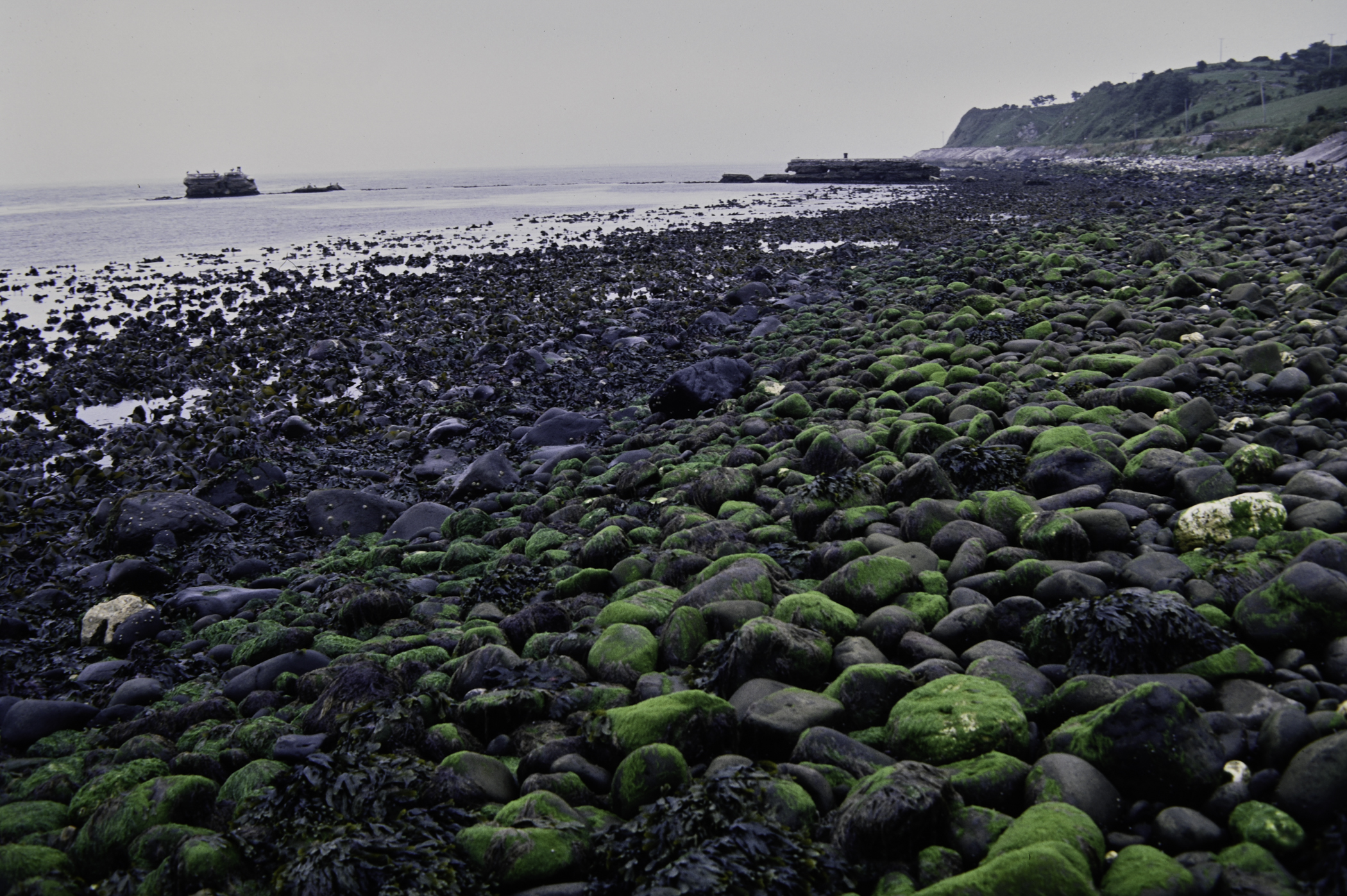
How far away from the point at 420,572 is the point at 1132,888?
5324 millimetres

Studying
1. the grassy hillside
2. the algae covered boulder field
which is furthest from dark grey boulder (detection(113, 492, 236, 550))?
the grassy hillside

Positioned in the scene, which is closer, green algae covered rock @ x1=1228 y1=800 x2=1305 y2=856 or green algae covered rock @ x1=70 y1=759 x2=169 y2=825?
green algae covered rock @ x1=1228 y1=800 x2=1305 y2=856

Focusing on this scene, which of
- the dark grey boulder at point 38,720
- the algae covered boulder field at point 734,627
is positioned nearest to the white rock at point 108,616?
the algae covered boulder field at point 734,627

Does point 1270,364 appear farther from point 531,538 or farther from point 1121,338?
point 531,538

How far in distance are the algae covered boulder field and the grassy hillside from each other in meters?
60.9

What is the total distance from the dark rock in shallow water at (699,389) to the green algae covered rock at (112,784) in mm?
6784

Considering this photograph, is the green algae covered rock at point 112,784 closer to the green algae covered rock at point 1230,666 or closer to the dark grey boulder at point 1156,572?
the green algae covered rock at point 1230,666

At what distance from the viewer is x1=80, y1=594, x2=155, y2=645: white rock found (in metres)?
5.46

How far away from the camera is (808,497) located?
18.7 feet

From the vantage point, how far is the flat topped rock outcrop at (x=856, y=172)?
7762 cm

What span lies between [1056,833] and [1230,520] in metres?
2.73

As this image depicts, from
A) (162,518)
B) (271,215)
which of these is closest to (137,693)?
(162,518)

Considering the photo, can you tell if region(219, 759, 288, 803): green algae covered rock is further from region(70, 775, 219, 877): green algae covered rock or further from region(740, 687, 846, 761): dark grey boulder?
region(740, 687, 846, 761): dark grey boulder

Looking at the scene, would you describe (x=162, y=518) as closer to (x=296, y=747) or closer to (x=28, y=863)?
(x=296, y=747)
